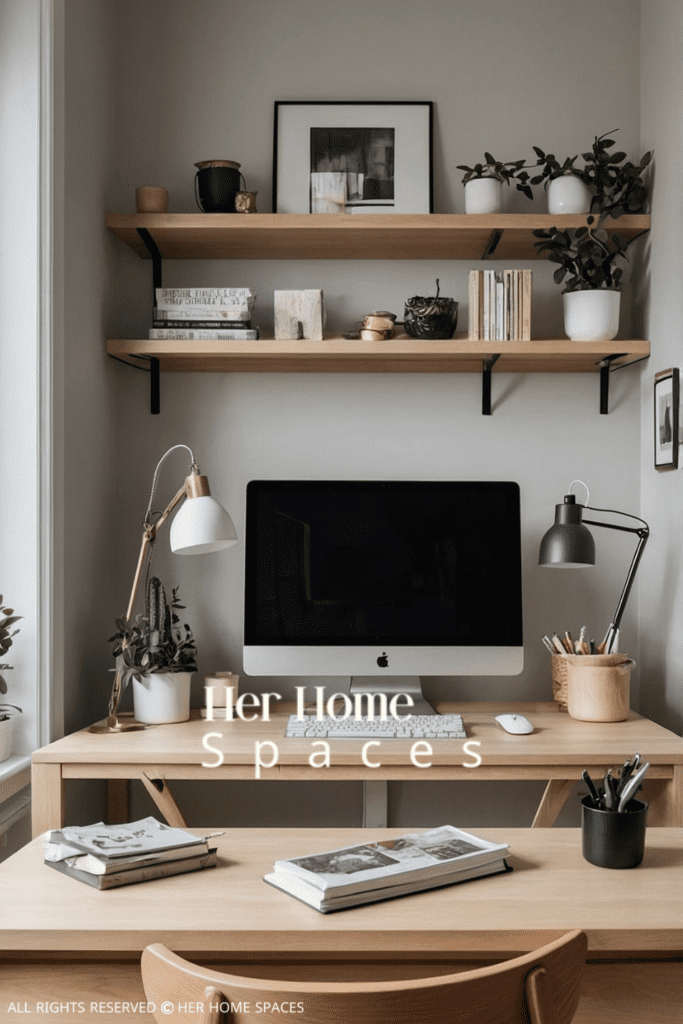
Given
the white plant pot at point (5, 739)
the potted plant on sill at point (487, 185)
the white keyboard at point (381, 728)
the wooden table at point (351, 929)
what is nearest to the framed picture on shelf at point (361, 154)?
the potted plant on sill at point (487, 185)

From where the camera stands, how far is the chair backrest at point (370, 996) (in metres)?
0.83

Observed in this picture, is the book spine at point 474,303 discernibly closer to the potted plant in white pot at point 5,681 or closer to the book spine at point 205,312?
the book spine at point 205,312

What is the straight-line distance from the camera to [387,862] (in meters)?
1.20

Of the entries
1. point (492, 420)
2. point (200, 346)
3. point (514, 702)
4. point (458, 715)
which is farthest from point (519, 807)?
point (200, 346)

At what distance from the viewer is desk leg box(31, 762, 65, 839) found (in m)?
1.97

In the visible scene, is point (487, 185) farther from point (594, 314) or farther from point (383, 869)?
point (383, 869)

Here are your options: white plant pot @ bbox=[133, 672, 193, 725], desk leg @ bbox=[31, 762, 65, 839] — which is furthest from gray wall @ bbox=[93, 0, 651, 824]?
desk leg @ bbox=[31, 762, 65, 839]

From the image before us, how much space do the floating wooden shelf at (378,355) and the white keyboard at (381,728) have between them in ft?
3.14

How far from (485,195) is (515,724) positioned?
4.65 ft

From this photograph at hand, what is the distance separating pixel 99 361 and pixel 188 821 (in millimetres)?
1363

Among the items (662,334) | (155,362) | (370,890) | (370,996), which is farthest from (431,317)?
(370,996)

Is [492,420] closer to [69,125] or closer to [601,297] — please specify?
[601,297]

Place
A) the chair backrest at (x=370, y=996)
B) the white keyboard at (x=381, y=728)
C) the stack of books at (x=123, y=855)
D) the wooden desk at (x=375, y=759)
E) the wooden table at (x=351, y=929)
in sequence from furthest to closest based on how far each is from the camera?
1. the white keyboard at (x=381, y=728)
2. the wooden desk at (x=375, y=759)
3. the stack of books at (x=123, y=855)
4. the wooden table at (x=351, y=929)
5. the chair backrest at (x=370, y=996)

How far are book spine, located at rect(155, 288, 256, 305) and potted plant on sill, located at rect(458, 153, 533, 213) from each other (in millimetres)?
670
